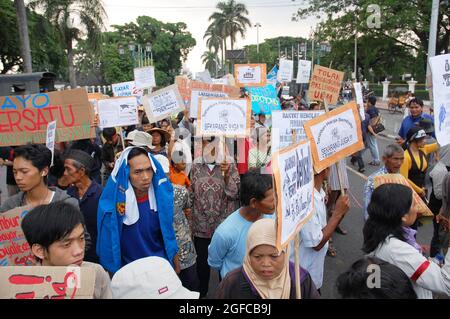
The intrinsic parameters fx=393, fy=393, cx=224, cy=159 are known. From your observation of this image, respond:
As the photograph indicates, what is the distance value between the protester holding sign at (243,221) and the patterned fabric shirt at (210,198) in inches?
37.5

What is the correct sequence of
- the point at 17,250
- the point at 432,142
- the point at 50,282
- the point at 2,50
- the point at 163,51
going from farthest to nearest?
the point at 163,51, the point at 2,50, the point at 432,142, the point at 17,250, the point at 50,282

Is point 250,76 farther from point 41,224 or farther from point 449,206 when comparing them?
point 41,224

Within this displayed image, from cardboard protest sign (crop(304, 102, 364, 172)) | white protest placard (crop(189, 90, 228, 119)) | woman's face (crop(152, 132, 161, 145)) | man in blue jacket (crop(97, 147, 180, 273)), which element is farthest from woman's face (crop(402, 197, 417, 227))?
white protest placard (crop(189, 90, 228, 119))

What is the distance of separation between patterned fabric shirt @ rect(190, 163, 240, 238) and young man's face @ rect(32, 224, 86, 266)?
1806 millimetres

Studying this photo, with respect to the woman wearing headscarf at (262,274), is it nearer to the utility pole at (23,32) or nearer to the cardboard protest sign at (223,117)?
the cardboard protest sign at (223,117)

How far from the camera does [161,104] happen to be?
20.0 feet

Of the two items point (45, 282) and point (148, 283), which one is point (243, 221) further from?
point (45, 282)

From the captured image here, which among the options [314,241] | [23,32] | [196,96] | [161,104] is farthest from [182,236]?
[23,32]

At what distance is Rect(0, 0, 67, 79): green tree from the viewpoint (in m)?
21.5

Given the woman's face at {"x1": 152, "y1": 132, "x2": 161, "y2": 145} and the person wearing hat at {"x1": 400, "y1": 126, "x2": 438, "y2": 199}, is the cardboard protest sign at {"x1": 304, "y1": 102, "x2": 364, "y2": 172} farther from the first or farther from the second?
the woman's face at {"x1": 152, "y1": 132, "x2": 161, "y2": 145}

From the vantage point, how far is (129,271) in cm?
178

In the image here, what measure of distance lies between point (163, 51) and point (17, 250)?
61.8 metres

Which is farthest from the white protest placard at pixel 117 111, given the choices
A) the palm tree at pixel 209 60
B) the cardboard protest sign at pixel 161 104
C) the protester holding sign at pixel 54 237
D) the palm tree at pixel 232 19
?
the palm tree at pixel 209 60

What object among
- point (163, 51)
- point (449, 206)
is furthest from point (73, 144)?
point (163, 51)
